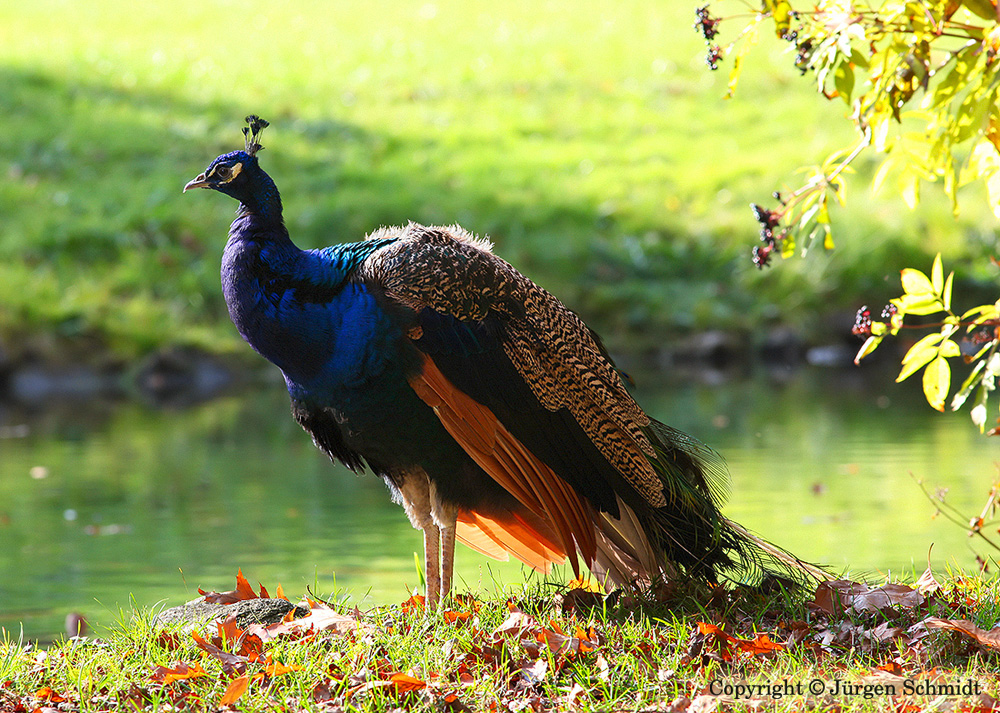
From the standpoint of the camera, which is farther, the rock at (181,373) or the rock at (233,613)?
the rock at (181,373)

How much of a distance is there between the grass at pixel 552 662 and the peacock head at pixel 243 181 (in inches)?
59.3

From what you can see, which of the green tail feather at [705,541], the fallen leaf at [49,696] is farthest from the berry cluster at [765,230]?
the fallen leaf at [49,696]

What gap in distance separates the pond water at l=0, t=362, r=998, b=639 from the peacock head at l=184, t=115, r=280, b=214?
1.51m

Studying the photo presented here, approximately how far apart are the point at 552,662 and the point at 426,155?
48.7 feet

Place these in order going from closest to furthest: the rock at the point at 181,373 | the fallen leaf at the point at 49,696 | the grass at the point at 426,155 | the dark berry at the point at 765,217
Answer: the dark berry at the point at 765,217, the fallen leaf at the point at 49,696, the rock at the point at 181,373, the grass at the point at 426,155

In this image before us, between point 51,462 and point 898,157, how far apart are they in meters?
7.81

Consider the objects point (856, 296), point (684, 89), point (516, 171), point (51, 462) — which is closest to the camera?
point (51, 462)

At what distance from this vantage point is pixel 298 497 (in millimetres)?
8297

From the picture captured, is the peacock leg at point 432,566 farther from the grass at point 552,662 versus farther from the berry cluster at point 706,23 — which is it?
the berry cluster at point 706,23

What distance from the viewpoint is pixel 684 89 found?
20750mm

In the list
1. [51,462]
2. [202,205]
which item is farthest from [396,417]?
[202,205]

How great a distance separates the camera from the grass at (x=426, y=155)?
14.8m

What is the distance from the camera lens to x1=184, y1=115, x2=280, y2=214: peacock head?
168 inches

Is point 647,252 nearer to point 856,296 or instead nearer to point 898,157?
point 856,296
